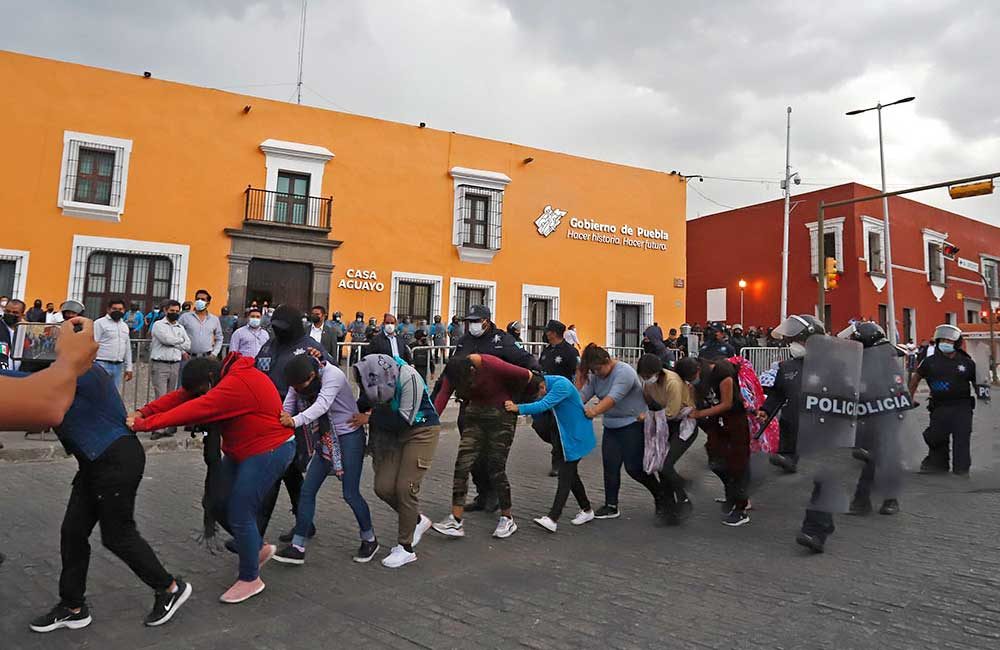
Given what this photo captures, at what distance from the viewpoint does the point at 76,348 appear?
2373 mm

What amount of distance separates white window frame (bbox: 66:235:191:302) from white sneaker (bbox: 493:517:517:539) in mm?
14485

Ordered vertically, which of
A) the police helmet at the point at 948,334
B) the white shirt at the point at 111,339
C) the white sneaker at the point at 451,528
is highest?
the police helmet at the point at 948,334

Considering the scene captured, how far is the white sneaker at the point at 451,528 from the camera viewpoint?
526cm

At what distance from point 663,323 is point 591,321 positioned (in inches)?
122

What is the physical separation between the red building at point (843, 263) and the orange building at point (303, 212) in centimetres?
846

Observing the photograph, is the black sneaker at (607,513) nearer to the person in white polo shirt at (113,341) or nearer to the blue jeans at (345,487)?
the blue jeans at (345,487)

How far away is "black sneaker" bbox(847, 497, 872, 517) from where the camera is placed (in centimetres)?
582

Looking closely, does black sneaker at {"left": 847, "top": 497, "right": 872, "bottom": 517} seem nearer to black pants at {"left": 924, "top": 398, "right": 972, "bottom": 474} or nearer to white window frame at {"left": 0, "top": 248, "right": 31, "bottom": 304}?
black pants at {"left": 924, "top": 398, "right": 972, "bottom": 474}

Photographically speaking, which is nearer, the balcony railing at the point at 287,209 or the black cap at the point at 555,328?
the black cap at the point at 555,328

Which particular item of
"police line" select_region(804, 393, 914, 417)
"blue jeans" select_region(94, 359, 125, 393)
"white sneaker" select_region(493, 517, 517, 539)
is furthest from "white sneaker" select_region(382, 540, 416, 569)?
"blue jeans" select_region(94, 359, 125, 393)

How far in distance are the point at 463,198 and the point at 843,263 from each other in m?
17.4

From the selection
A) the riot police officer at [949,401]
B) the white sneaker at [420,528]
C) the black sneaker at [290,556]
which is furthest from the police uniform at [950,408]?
the black sneaker at [290,556]

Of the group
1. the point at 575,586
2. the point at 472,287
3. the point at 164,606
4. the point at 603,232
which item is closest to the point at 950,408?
the point at 575,586

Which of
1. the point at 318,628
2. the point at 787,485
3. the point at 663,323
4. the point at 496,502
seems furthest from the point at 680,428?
the point at 663,323
